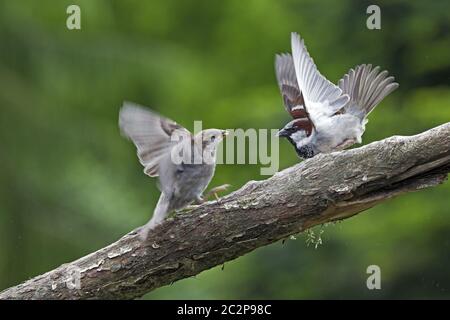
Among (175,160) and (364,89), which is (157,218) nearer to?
(175,160)

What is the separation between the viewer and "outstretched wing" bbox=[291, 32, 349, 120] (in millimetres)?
6738

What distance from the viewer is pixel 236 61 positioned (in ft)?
42.6

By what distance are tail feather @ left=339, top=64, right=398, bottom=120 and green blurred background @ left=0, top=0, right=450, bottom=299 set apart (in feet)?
8.56

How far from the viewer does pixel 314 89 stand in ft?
22.3

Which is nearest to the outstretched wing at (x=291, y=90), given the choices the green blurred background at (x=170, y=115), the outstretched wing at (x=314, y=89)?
the outstretched wing at (x=314, y=89)

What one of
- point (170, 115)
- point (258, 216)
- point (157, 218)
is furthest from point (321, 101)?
point (170, 115)

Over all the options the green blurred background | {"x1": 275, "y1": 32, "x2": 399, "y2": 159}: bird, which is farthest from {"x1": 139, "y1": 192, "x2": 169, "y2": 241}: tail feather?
the green blurred background

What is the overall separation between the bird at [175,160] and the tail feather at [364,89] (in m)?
1.42

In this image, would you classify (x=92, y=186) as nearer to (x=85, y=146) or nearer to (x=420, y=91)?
(x=85, y=146)

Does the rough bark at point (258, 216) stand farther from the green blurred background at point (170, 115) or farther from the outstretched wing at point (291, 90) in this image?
the green blurred background at point (170, 115)

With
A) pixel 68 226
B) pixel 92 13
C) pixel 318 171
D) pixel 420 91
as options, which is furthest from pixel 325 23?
pixel 318 171

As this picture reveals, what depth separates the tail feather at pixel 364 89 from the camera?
276 inches

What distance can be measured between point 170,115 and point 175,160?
6570mm

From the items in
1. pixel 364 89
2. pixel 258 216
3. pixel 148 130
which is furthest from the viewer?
pixel 364 89
